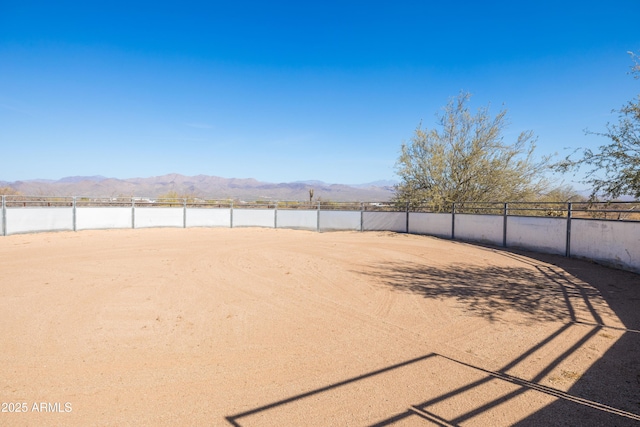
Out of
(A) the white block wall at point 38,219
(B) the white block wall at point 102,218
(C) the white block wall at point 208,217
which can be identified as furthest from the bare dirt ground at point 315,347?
(C) the white block wall at point 208,217

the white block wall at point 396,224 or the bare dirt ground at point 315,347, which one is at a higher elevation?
the white block wall at point 396,224

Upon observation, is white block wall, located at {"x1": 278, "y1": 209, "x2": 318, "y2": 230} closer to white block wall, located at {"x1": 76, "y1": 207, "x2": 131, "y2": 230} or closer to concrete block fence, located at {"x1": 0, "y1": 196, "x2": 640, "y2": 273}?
concrete block fence, located at {"x1": 0, "y1": 196, "x2": 640, "y2": 273}

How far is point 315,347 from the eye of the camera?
4074 mm

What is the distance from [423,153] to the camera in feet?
62.1

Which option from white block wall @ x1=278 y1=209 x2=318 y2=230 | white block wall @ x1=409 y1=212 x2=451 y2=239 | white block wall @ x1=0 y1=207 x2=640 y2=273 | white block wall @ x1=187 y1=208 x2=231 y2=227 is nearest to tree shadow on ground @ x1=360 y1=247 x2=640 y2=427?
white block wall @ x1=0 y1=207 x2=640 y2=273

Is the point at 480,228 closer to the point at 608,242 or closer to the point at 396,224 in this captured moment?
the point at 396,224

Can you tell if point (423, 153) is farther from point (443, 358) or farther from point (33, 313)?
point (33, 313)

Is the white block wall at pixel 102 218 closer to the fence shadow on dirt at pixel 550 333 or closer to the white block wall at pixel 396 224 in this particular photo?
the white block wall at pixel 396 224

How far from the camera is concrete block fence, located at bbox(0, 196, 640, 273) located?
9422 millimetres

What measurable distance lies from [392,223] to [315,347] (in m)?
15.0

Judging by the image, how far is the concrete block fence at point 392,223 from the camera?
9.42 meters

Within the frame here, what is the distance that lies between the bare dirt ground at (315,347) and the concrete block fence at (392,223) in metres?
1.35

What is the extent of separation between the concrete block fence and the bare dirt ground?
135 centimetres

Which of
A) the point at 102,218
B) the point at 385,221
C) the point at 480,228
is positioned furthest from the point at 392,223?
the point at 102,218
